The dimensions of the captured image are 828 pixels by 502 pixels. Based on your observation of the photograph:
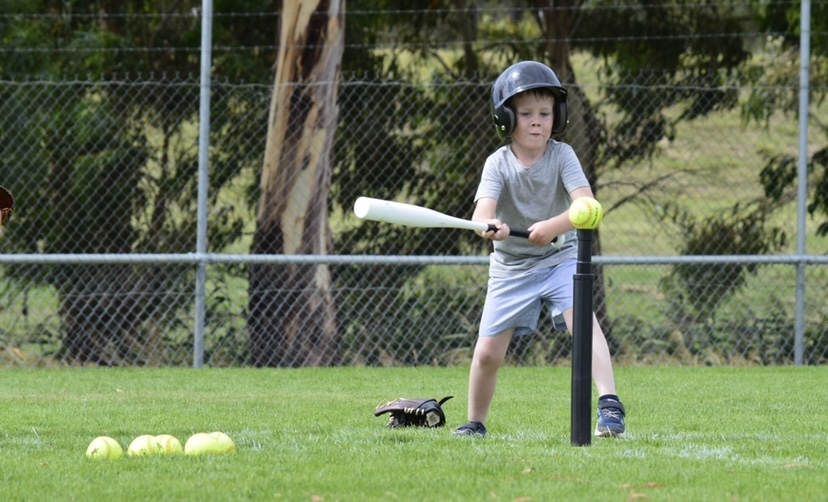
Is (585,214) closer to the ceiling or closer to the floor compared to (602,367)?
closer to the ceiling

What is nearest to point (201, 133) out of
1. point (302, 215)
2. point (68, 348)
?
point (302, 215)

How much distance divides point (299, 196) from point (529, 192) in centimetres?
554

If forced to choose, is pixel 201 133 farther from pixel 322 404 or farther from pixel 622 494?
pixel 622 494

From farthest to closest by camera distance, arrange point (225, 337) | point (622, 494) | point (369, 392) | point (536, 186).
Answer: point (225, 337) < point (369, 392) < point (536, 186) < point (622, 494)

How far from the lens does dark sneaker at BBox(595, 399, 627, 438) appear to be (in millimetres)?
5711

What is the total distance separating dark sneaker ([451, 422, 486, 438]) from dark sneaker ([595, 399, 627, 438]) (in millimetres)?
544

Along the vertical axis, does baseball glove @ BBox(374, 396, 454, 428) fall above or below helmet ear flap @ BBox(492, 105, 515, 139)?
below

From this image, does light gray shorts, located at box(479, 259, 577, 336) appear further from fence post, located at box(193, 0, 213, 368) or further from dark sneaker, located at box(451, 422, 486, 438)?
fence post, located at box(193, 0, 213, 368)

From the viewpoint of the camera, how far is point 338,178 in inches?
468

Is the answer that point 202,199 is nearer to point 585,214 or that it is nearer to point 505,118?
point 505,118

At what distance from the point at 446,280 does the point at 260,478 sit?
22.1 ft

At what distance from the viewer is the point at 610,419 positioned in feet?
18.7

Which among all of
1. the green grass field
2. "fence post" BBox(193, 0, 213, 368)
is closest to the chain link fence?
"fence post" BBox(193, 0, 213, 368)

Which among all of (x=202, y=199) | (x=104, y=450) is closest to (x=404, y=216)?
(x=104, y=450)
